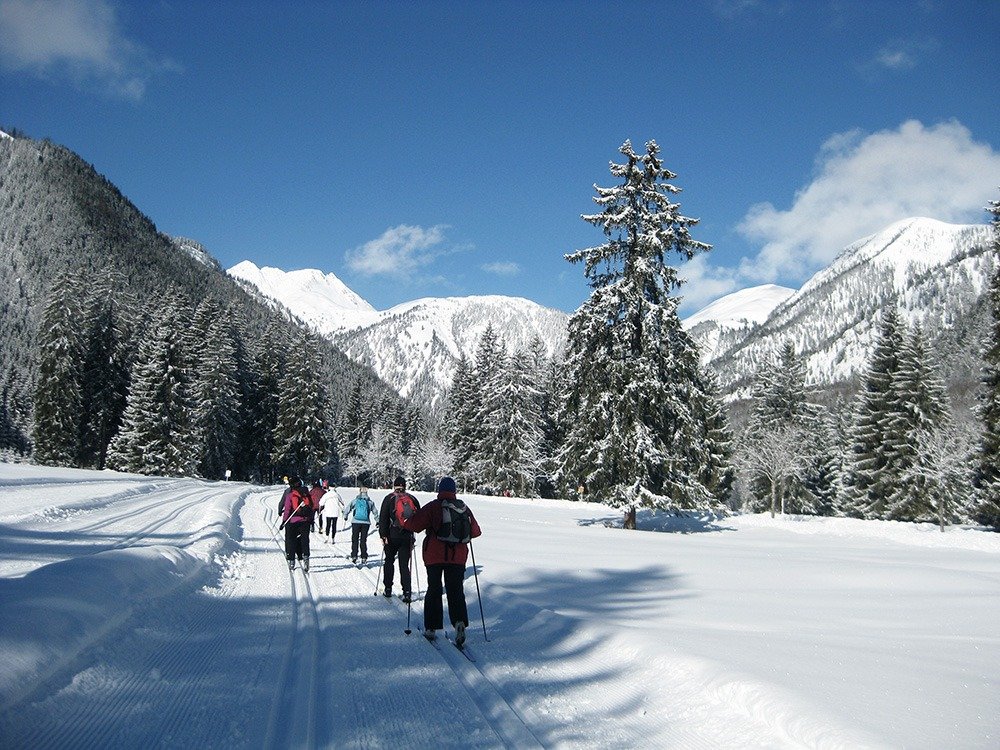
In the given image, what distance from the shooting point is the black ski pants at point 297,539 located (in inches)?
477

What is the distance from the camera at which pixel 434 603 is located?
702cm

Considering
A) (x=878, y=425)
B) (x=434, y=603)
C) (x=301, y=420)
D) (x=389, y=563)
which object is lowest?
(x=389, y=563)

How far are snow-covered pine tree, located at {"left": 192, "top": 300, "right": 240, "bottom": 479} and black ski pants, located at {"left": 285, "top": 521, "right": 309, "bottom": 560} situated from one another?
40.7 m

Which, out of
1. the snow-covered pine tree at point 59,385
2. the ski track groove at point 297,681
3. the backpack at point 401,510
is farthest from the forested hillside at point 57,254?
the ski track groove at point 297,681

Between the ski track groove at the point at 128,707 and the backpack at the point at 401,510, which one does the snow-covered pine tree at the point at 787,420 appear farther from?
the ski track groove at the point at 128,707

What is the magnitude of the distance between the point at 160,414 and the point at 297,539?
1536 inches

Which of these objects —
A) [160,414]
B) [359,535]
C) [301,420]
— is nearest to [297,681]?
[359,535]

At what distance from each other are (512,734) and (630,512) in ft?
62.1

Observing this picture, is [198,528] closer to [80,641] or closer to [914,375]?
[80,641]

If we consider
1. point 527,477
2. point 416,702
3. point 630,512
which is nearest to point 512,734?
point 416,702

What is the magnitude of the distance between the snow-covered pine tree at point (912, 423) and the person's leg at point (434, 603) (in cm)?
3877

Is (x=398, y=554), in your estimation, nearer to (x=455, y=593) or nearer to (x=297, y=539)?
(x=455, y=593)

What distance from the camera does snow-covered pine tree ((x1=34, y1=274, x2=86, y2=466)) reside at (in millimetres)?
→ 44438

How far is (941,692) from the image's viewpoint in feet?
16.2
